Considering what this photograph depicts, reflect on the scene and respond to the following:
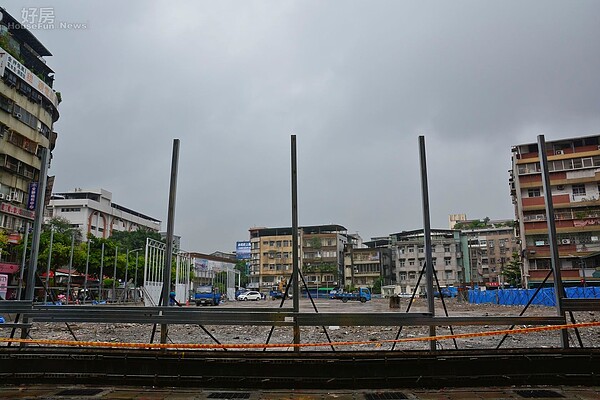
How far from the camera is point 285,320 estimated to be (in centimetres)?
689

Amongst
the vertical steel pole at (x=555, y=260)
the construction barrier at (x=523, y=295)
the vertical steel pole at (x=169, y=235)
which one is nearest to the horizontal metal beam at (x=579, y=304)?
the vertical steel pole at (x=555, y=260)

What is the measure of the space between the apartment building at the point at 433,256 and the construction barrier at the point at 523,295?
2749mm

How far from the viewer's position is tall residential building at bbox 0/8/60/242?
34.3 meters

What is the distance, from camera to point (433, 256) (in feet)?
32.5

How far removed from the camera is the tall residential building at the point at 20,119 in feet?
113

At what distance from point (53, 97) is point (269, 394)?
41971mm

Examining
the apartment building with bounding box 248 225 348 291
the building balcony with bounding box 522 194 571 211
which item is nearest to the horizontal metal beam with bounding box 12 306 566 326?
the apartment building with bounding box 248 225 348 291

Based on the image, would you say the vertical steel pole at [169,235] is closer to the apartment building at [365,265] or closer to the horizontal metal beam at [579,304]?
the horizontal metal beam at [579,304]

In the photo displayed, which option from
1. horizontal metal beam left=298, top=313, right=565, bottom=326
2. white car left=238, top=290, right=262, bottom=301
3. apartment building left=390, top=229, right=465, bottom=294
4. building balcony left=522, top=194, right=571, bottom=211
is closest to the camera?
horizontal metal beam left=298, top=313, right=565, bottom=326

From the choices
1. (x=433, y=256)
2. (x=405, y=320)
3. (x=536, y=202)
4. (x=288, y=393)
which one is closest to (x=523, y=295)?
A: (x=536, y=202)

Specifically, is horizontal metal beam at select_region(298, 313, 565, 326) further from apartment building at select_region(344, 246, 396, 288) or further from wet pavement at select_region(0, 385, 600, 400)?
apartment building at select_region(344, 246, 396, 288)

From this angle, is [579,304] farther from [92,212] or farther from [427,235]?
[92,212]

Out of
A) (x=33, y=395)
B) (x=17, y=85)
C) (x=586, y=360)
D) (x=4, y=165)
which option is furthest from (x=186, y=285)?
(x=586, y=360)

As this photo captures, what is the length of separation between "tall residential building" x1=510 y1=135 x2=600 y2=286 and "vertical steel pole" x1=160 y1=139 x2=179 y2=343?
151 feet
